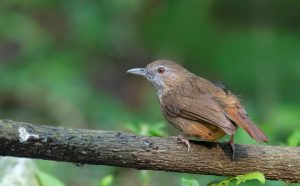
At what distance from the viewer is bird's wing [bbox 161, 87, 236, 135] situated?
13.0 ft

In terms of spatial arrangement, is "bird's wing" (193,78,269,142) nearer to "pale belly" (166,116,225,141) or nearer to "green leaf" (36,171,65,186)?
"pale belly" (166,116,225,141)

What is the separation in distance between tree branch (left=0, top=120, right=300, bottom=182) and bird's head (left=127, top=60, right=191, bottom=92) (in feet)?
3.47

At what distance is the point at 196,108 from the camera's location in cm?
416

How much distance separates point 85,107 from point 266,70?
2.11m

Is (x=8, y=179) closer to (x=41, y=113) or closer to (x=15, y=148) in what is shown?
(x=15, y=148)

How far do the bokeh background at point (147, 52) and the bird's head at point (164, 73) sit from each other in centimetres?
226

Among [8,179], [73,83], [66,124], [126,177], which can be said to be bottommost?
[8,179]

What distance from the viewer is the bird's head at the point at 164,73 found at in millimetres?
4844

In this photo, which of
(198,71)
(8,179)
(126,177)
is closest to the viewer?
(8,179)

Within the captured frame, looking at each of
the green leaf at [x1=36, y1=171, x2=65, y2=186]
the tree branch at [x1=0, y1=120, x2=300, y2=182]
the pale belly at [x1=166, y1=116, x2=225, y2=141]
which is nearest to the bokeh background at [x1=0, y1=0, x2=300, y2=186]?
the pale belly at [x1=166, y1=116, x2=225, y2=141]

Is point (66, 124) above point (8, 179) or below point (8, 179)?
above

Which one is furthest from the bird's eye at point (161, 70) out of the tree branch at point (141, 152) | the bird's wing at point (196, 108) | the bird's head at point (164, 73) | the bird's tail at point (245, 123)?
the tree branch at point (141, 152)

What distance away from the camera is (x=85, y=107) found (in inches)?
314

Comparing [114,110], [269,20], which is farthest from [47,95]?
[269,20]
